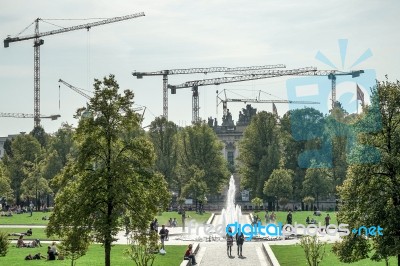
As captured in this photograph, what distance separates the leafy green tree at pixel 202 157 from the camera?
98.6 meters

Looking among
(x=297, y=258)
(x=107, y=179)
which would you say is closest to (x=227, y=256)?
(x=297, y=258)

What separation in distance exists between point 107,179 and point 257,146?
69969mm

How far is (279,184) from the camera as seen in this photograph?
286ft

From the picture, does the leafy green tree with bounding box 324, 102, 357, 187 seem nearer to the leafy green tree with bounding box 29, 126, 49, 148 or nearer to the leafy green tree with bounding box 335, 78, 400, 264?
the leafy green tree with bounding box 335, 78, 400, 264

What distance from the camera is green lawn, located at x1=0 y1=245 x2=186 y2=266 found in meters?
37.0

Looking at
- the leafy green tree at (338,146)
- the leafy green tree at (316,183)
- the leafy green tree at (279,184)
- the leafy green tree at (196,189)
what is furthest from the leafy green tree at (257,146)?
the leafy green tree at (196,189)

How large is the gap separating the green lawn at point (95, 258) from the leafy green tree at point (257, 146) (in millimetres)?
51841

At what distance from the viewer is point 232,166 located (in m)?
139

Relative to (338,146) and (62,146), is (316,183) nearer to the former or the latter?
(338,146)

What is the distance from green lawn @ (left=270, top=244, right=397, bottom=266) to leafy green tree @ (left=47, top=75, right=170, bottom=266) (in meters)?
9.77

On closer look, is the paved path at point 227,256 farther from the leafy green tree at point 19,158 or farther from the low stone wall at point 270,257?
the leafy green tree at point 19,158

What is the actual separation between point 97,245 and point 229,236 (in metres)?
10.1

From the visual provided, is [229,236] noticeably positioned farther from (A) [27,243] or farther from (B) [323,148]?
(B) [323,148]

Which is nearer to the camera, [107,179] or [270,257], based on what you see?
[107,179]
